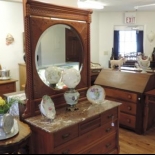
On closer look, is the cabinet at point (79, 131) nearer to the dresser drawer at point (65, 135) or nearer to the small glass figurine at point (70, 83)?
the dresser drawer at point (65, 135)

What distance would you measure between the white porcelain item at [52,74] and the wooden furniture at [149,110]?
1.62 meters

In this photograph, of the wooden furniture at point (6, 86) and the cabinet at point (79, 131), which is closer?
the cabinet at point (79, 131)

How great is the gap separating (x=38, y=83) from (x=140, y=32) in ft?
16.7

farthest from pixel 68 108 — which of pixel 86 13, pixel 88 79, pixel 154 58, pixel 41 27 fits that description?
pixel 154 58

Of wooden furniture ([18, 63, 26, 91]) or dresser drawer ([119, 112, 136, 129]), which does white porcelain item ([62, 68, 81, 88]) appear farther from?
wooden furniture ([18, 63, 26, 91])

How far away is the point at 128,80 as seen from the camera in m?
3.43

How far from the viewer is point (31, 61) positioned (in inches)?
76.8

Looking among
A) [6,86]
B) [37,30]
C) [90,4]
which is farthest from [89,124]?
[90,4]

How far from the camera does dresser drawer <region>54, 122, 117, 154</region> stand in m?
1.84

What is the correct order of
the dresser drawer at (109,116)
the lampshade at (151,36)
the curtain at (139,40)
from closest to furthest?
the dresser drawer at (109,116) → the lampshade at (151,36) → the curtain at (139,40)

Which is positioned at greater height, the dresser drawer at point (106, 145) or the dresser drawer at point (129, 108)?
the dresser drawer at point (129, 108)

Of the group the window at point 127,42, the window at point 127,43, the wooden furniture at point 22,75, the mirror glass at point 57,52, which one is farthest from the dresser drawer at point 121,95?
the window at point 127,43

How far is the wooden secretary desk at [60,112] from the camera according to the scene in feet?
5.97

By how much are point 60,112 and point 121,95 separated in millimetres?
1550
